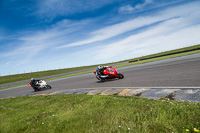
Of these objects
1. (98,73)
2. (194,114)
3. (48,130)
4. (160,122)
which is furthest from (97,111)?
(98,73)

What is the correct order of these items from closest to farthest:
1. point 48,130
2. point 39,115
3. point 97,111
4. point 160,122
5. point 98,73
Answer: point 160,122
point 48,130
point 97,111
point 39,115
point 98,73

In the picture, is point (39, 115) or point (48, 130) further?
point (39, 115)

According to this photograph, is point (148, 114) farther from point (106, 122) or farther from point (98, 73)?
point (98, 73)

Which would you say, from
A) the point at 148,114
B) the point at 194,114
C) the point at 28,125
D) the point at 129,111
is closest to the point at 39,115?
the point at 28,125

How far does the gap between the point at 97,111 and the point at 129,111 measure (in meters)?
1.01

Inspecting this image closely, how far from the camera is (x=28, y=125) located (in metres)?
4.21

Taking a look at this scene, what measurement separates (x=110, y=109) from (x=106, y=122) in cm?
89

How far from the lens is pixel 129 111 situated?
410 centimetres

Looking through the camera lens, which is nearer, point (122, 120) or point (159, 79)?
point (122, 120)

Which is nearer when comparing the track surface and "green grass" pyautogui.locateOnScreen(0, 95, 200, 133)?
"green grass" pyautogui.locateOnScreen(0, 95, 200, 133)

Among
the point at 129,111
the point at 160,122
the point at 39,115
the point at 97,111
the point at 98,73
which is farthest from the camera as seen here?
the point at 98,73

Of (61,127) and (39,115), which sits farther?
(39,115)

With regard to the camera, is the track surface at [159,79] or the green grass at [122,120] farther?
the track surface at [159,79]

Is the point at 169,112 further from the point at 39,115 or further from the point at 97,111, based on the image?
the point at 39,115
